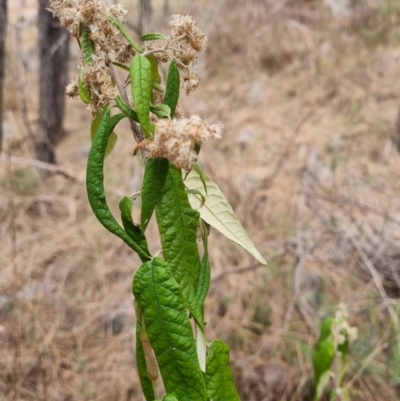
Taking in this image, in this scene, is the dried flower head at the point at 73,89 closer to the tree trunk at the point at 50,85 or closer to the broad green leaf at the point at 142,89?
the broad green leaf at the point at 142,89

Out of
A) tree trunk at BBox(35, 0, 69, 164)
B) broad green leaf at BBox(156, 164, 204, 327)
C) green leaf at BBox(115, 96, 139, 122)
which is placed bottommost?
broad green leaf at BBox(156, 164, 204, 327)

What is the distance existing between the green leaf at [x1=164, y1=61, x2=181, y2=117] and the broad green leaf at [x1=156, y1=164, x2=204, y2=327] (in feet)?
0.28

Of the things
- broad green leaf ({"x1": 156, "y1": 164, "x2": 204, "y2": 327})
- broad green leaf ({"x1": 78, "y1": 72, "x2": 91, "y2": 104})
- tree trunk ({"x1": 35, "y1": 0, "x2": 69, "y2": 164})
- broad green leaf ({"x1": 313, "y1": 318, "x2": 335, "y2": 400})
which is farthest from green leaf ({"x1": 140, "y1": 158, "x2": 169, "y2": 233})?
tree trunk ({"x1": 35, "y1": 0, "x2": 69, "y2": 164})

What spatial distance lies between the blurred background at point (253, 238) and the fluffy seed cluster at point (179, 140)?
0.59 feet

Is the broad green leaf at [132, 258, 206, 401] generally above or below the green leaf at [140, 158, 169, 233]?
below

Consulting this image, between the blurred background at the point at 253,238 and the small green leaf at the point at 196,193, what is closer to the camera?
the small green leaf at the point at 196,193

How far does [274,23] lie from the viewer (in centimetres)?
607

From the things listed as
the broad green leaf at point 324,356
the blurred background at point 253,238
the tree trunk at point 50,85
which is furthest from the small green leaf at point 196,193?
the tree trunk at point 50,85

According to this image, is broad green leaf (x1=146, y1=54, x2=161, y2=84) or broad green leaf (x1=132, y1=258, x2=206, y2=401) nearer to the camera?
broad green leaf (x1=132, y1=258, x2=206, y2=401)

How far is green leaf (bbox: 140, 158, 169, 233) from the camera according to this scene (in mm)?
435

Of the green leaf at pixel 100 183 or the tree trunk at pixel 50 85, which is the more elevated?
the tree trunk at pixel 50 85

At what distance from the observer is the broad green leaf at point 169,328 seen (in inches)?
17.5

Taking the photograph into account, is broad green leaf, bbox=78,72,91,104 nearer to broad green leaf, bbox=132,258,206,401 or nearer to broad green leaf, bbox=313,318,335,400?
broad green leaf, bbox=132,258,206,401

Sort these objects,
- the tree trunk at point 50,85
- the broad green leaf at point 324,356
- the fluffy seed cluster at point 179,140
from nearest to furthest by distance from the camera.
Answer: the fluffy seed cluster at point 179,140 < the broad green leaf at point 324,356 < the tree trunk at point 50,85
